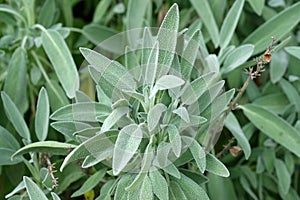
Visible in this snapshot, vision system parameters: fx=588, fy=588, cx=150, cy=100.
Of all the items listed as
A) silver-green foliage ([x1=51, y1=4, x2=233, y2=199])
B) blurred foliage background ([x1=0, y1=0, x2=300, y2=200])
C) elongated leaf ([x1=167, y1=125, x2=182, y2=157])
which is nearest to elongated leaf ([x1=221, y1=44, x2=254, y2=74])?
blurred foliage background ([x1=0, y1=0, x2=300, y2=200])

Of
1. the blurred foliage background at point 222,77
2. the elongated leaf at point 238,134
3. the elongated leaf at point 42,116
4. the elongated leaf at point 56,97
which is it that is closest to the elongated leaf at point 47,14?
the blurred foliage background at point 222,77

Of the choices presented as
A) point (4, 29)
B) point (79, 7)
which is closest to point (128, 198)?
point (4, 29)

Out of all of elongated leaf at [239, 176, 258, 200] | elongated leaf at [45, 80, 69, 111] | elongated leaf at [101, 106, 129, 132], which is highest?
elongated leaf at [101, 106, 129, 132]

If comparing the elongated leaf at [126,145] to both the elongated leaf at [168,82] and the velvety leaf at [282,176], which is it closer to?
the elongated leaf at [168,82]

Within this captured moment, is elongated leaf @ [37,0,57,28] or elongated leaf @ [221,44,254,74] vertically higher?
elongated leaf @ [37,0,57,28]

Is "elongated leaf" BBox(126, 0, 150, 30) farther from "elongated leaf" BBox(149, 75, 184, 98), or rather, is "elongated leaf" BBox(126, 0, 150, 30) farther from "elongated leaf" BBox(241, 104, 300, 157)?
"elongated leaf" BBox(149, 75, 184, 98)

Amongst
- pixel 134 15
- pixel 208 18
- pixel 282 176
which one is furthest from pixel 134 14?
pixel 282 176
